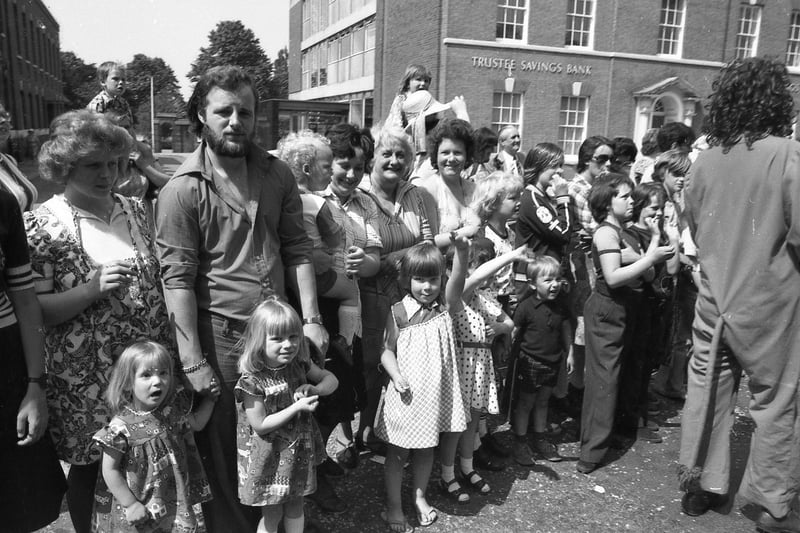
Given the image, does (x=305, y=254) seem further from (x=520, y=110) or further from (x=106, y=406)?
(x=520, y=110)

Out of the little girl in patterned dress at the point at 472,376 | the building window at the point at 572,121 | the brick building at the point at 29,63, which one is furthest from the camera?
the brick building at the point at 29,63

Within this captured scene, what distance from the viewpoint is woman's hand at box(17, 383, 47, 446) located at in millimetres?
2229

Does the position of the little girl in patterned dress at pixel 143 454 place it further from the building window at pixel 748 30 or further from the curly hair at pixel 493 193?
the building window at pixel 748 30

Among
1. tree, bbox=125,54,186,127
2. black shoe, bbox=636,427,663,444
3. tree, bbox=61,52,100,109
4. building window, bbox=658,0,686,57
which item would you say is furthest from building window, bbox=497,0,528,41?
tree, bbox=61,52,100,109

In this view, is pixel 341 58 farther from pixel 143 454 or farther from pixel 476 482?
pixel 143 454

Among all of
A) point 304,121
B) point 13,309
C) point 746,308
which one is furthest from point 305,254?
point 304,121

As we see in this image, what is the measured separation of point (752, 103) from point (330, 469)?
3.14 m

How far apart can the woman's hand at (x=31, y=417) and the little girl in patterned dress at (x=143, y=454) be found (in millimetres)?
217

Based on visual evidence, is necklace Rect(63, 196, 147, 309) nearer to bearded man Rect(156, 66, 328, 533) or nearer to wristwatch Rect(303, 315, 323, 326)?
bearded man Rect(156, 66, 328, 533)

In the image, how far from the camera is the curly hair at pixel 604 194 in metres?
3.93

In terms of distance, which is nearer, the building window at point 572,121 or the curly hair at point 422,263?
the curly hair at point 422,263

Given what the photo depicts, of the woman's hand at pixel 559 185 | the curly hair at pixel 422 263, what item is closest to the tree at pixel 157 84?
the woman's hand at pixel 559 185

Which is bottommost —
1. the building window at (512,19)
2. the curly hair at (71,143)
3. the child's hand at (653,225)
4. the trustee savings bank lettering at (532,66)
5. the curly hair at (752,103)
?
the child's hand at (653,225)

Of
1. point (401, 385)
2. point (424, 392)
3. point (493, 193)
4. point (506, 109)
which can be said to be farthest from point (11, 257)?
point (506, 109)
